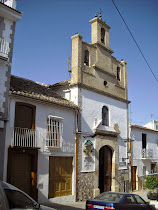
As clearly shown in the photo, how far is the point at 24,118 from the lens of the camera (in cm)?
1255

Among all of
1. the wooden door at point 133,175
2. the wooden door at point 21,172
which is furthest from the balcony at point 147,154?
the wooden door at point 21,172

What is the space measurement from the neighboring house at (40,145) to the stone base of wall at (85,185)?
0.50m

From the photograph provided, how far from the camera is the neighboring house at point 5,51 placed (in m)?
11.1

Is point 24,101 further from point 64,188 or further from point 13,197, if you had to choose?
point 13,197

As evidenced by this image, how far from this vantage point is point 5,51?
11.8m

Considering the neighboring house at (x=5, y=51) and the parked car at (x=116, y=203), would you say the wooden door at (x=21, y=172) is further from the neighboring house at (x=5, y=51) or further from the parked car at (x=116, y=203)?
the parked car at (x=116, y=203)

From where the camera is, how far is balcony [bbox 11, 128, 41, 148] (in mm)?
11617

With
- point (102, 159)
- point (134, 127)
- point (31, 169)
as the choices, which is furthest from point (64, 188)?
point (134, 127)

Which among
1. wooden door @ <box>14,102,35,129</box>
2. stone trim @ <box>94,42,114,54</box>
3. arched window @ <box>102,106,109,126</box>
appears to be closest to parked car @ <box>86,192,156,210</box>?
wooden door @ <box>14,102,35,129</box>

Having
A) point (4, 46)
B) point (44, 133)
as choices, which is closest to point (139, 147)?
point (44, 133)

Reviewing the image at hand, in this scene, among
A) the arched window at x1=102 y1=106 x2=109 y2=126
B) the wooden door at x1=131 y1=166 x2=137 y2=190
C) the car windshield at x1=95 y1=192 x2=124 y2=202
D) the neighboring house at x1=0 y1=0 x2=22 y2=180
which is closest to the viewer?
the car windshield at x1=95 y1=192 x2=124 y2=202

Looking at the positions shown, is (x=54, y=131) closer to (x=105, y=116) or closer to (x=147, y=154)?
(x=105, y=116)

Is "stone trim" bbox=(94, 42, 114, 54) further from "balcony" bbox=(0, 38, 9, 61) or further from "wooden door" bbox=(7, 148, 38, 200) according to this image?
"wooden door" bbox=(7, 148, 38, 200)

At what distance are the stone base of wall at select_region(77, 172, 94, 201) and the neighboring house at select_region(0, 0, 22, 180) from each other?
5581mm
